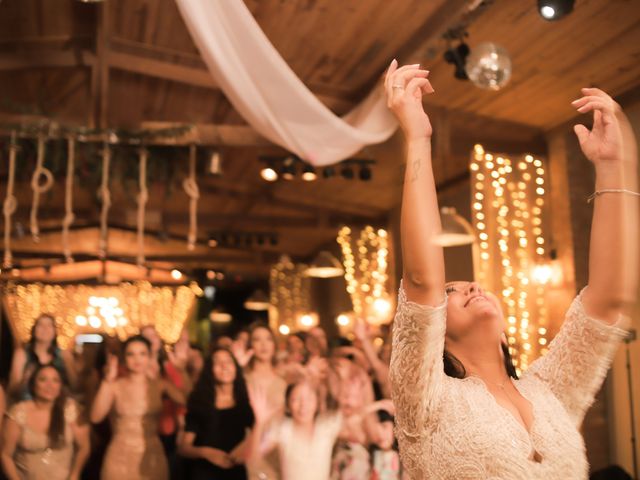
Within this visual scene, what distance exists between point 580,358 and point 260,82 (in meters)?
1.13

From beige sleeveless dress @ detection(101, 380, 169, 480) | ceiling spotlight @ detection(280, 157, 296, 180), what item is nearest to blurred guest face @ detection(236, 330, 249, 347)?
beige sleeveless dress @ detection(101, 380, 169, 480)

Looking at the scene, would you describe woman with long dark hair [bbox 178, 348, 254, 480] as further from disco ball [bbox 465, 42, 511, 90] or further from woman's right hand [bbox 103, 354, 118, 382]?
disco ball [bbox 465, 42, 511, 90]

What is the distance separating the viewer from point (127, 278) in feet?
31.2

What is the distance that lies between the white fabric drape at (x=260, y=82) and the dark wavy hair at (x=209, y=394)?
230 cm

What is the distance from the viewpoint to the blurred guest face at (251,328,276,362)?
494 centimetres

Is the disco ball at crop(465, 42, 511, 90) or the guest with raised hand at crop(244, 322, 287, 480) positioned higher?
the disco ball at crop(465, 42, 511, 90)

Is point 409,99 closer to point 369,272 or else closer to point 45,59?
point 45,59

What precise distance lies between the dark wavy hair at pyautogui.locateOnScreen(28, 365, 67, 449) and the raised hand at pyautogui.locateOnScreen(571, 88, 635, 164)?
13.0ft

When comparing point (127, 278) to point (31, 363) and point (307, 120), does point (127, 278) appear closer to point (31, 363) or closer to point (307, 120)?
point (31, 363)

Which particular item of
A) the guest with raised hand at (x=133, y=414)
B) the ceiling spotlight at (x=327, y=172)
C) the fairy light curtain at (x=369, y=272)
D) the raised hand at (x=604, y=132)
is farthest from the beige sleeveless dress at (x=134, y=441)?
the fairy light curtain at (x=369, y=272)

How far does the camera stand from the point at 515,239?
6.59 m

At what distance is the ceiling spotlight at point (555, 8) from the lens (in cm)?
398

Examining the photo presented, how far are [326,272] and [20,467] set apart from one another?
15.9ft

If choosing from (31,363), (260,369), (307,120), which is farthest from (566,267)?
(307,120)
